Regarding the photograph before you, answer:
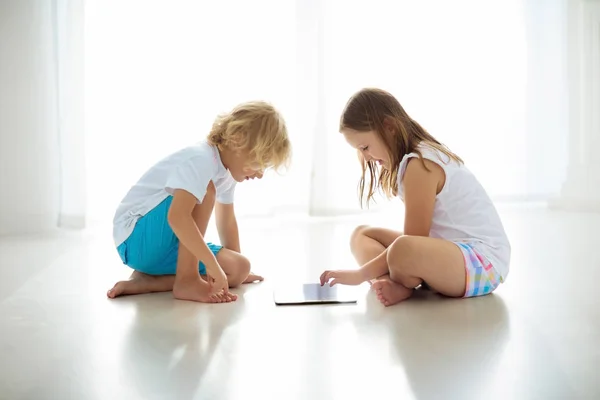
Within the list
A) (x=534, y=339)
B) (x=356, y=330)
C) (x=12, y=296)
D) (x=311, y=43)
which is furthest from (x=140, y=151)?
(x=534, y=339)

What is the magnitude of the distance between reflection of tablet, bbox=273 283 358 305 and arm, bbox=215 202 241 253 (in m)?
0.23

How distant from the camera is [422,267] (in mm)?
1424

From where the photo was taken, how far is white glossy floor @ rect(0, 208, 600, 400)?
1.00 meters

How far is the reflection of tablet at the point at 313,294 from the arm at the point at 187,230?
0.57 ft

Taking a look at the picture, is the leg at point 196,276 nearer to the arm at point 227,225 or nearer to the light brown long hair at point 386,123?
the arm at point 227,225

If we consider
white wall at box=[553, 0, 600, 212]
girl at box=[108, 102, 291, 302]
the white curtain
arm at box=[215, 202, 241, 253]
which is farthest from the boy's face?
white wall at box=[553, 0, 600, 212]

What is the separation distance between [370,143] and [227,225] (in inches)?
17.3

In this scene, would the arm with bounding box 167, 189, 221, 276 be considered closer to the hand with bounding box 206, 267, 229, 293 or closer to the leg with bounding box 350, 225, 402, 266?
the hand with bounding box 206, 267, 229, 293

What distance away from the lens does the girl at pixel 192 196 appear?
1.50 metres

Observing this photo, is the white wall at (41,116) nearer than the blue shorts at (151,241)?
No

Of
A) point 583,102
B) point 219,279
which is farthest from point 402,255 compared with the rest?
point 583,102

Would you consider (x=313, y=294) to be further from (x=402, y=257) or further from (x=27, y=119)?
(x=27, y=119)

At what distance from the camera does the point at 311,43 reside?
9.09 ft

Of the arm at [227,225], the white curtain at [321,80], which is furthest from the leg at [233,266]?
the white curtain at [321,80]
